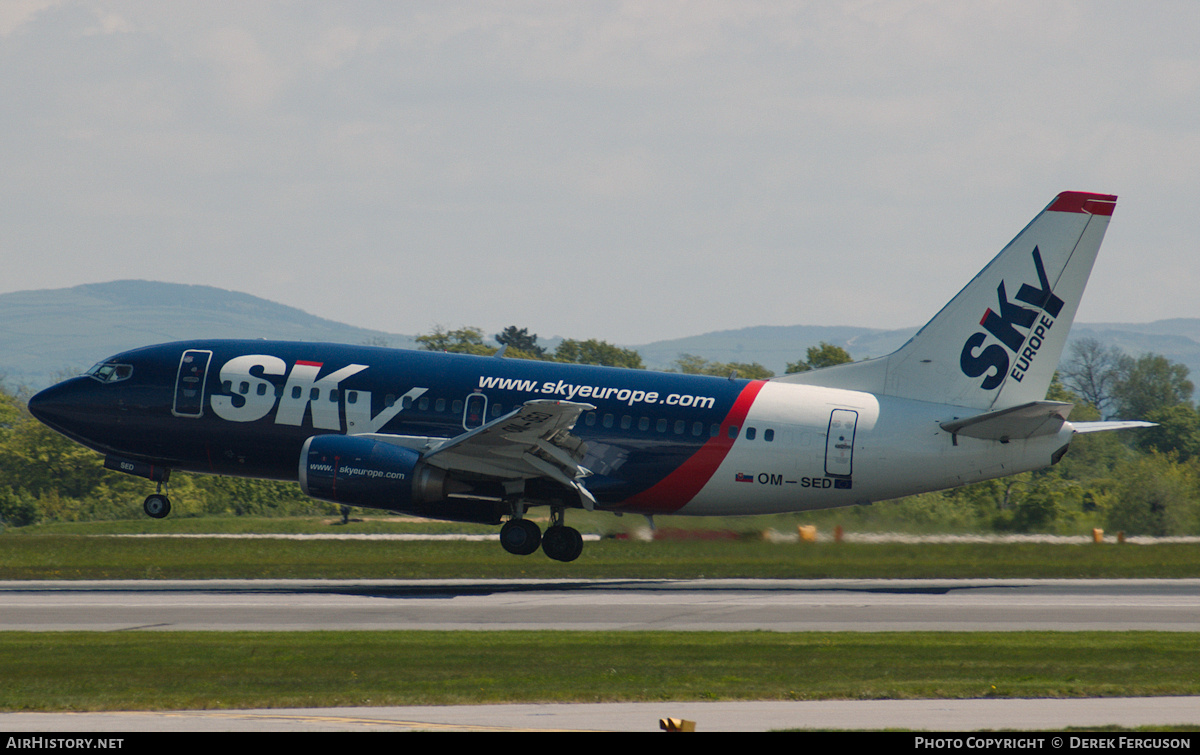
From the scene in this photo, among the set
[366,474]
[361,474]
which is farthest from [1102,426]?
[361,474]

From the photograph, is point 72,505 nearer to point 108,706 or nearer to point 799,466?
point 799,466


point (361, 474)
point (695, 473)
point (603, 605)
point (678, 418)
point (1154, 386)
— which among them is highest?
point (678, 418)

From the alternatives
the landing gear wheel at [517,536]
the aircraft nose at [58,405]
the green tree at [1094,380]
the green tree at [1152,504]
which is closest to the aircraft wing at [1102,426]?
the green tree at [1152,504]

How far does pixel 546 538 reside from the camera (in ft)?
112

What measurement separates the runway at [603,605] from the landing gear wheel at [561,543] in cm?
101

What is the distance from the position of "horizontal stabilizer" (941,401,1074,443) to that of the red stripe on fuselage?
562 centimetres

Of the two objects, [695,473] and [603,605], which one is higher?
[695,473]

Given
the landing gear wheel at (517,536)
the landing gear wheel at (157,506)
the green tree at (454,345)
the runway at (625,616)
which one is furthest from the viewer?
the green tree at (454,345)

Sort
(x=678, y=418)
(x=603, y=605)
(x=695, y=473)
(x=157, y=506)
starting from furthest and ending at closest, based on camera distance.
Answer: (x=157, y=506) < (x=678, y=418) < (x=695, y=473) < (x=603, y=605)

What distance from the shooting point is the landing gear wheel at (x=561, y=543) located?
34.2m

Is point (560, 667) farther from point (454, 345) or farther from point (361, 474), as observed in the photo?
point (454, 345)

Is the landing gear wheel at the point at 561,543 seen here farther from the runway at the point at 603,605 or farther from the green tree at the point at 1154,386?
the green tree at the point at 1154,386

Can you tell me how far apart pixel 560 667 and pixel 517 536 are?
13.9 meters
